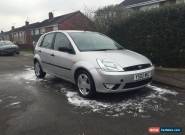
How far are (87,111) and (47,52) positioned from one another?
3020 millimetres

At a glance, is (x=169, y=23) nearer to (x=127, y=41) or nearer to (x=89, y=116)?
(x=127, y=41)

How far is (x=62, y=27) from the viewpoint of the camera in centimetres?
3612

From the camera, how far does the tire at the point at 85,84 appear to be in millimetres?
4992

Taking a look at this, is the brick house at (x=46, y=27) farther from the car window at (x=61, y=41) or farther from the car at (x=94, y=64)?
the car at (x=94, y=64)

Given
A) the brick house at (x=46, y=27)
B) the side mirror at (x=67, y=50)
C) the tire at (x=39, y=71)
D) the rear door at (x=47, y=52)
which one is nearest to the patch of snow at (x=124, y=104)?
the side mirror at (x=67, y=50)

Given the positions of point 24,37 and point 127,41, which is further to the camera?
point 24,37

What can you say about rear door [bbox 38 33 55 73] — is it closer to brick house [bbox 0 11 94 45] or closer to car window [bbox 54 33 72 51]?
car window [bbox 54 33 72 51]

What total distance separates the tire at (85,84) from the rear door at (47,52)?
5.05ft

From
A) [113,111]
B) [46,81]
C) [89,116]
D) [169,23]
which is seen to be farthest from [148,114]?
[169,23]

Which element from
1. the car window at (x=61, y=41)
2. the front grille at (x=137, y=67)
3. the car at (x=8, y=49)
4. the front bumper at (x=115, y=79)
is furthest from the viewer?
the car at (x=8, y=49)

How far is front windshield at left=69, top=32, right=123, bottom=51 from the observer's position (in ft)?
18.9

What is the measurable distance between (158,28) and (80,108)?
5.33 meters

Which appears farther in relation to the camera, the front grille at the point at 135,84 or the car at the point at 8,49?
the car at the point at 8,49

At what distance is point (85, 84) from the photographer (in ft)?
17.0
